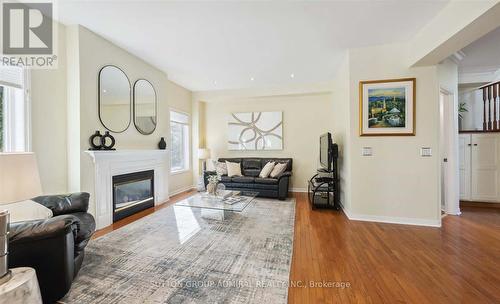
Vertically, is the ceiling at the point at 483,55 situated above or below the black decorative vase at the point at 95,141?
above

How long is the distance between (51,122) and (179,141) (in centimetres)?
304

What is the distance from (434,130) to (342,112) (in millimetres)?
1381

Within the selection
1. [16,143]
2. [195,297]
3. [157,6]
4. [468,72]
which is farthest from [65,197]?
[468,72]

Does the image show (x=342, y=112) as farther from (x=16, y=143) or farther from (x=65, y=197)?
(x=16, y=143)

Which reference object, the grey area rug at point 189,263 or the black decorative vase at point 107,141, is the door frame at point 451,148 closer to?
the grey area rug at point 189,263

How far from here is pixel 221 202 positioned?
3225 millimetres

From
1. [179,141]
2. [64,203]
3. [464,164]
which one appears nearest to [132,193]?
[64,203]

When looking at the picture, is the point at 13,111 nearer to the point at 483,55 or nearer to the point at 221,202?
the point at 221,202

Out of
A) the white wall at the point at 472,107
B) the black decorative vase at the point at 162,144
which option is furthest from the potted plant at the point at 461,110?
the black decorative vase at the point at 162,144

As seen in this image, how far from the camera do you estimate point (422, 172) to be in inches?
122

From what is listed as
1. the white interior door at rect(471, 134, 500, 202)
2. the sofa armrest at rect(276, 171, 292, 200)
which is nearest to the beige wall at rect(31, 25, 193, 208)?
the sofa armrest at rect(276, 171, 292, 200)

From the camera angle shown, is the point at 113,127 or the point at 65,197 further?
the point at 113,127

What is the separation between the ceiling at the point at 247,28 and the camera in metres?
2.35

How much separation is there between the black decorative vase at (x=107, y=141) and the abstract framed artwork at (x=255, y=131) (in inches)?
127
